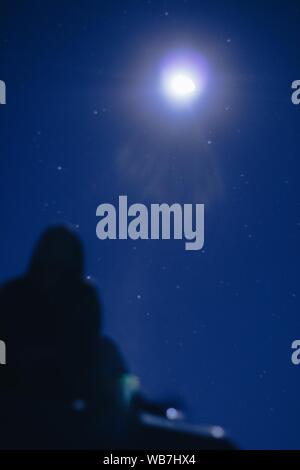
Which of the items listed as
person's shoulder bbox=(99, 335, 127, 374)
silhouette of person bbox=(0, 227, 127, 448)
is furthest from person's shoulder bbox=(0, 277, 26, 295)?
person's shoulder bbox=(99, 335, 127, 374)

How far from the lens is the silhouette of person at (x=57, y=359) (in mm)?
1205

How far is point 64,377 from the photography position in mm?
1218

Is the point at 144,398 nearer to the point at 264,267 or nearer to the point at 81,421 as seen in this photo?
the point at 81,421

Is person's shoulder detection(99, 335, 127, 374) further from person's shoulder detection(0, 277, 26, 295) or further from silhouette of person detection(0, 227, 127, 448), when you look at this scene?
person's shoulder detection(0, 277, 26, 295)

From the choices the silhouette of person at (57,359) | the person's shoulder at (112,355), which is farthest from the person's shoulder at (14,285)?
the person's shoulder at (112,355)

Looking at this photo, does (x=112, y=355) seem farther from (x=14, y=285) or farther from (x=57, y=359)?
(x=14, y=285)

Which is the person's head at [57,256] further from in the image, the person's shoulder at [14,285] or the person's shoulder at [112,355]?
the person's shoulder at [112,355]

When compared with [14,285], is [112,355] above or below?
below

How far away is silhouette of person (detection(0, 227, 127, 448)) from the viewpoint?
121 centimetres

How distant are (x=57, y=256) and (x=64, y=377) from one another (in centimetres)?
32

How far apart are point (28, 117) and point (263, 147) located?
64 centimetres

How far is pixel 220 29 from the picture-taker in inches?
48.8

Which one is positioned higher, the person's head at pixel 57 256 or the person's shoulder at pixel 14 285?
the person's head at pixel 57 256

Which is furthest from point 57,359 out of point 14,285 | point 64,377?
point 14,285
